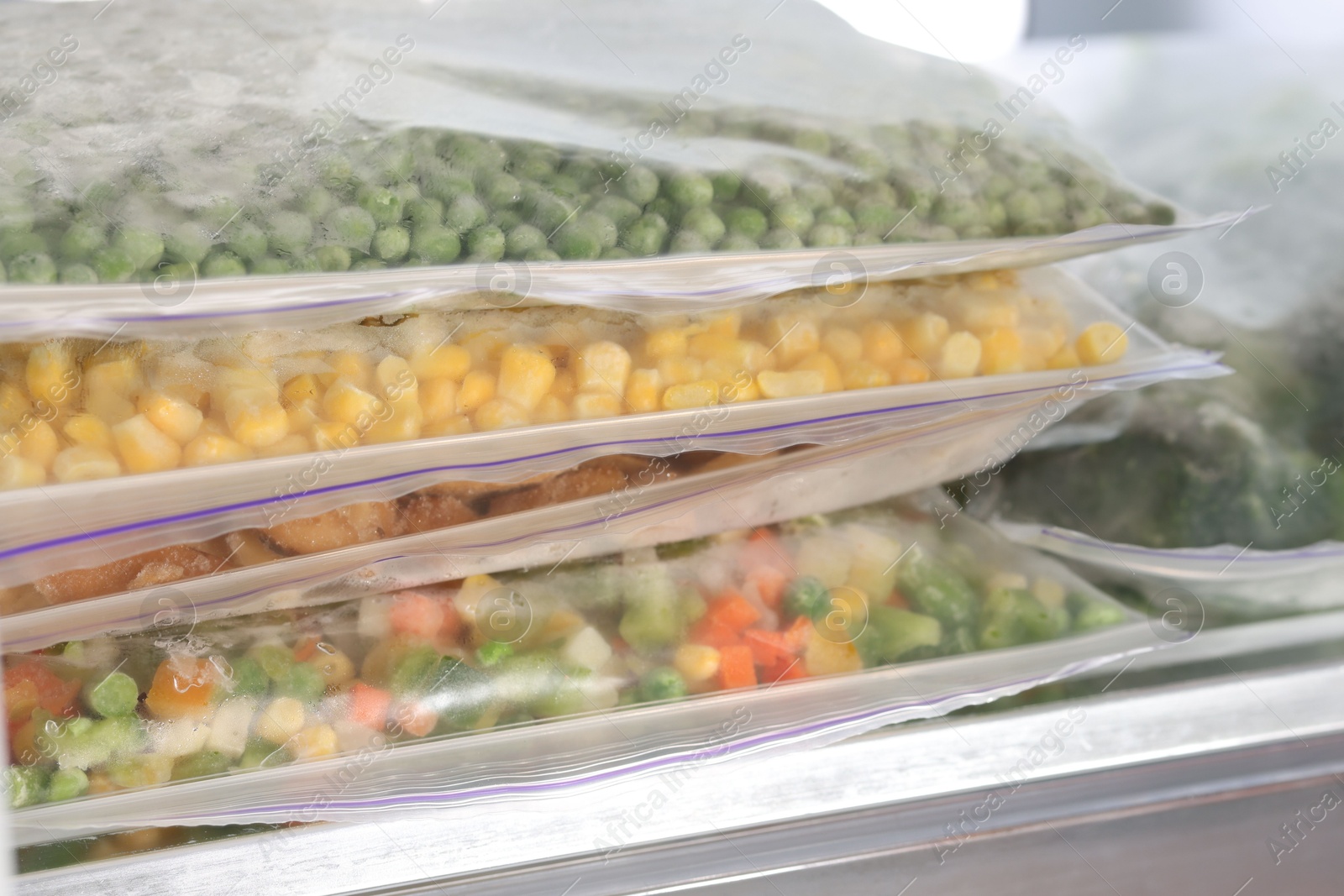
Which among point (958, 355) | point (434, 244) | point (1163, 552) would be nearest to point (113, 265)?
point (434, 244)

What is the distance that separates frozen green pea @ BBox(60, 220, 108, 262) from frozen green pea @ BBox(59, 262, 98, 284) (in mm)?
11

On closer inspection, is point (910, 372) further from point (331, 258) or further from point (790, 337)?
point (331, 258)

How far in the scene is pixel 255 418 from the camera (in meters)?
0.81

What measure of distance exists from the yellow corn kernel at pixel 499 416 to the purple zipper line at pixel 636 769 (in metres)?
0.39

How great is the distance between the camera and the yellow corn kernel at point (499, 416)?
89cm

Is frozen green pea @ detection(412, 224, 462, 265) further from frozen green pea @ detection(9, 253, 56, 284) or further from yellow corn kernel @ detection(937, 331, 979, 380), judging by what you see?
yellow corn kernel @ detection(937, 331, 979, 380)

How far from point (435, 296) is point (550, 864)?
63 centimetres

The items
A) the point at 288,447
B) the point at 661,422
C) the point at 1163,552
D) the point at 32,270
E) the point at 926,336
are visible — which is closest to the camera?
the point at 32,270

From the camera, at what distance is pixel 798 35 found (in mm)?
1051

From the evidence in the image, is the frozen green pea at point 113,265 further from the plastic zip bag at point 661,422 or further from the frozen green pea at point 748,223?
the frozen green pea at point 748,223

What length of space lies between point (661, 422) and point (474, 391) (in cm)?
19

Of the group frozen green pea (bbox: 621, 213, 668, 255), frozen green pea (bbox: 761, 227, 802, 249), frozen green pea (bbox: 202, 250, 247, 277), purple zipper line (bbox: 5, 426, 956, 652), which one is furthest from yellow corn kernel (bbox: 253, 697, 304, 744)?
frozen green pea (bbox: 761, 227, 802, 249)

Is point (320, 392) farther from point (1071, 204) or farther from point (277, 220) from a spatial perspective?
point (1071, 204)

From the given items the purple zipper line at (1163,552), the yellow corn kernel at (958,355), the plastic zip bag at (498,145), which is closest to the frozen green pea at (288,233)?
the plastic zip bag at (498,145)
